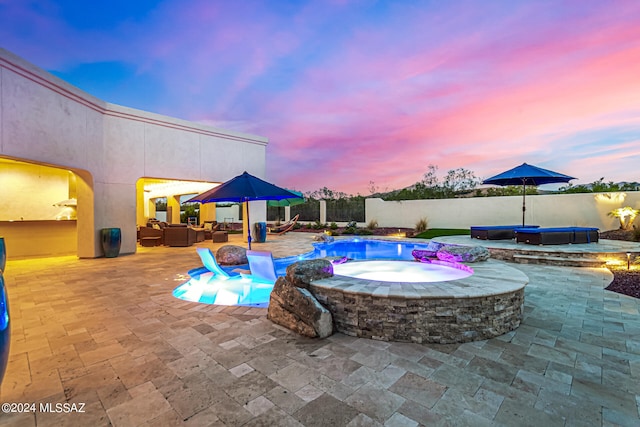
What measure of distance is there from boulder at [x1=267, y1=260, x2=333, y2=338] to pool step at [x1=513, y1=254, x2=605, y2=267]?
645 centimetres

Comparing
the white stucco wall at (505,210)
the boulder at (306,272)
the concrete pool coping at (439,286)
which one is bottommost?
the concrete pool coping at (439,286)

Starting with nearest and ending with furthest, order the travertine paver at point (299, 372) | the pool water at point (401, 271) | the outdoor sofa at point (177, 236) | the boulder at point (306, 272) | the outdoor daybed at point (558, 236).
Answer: the travertine paver at point (299, 372)
the boulder at point (306, 272)
the pool water at point (401, 271)
the outdoor daybed at point (558, 236)
the outdoor sofa at point (177, 236)

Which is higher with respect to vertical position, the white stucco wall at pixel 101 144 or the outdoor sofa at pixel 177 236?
the white stucco wall at pixel 101 144

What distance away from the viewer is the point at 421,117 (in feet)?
41.2

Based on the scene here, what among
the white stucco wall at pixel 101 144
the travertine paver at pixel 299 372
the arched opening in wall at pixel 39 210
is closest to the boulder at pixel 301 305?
the travertine paver at pixel 299 372

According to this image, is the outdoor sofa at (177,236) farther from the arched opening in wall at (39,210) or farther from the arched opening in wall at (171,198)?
the arched opening in wall at (39,210)

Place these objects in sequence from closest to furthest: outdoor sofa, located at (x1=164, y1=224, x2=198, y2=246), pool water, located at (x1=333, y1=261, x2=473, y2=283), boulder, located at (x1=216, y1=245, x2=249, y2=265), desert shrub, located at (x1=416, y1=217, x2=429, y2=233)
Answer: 1. pool water, located at (x1=333, y1=261, x2=473, y2=283)
2. boulder, located at (x1=216, y1=245, x2=249, y2=265)
3. outdoor sofa, located at (x1=164, y1=224, x2=198, y2=246)
4. desert shrub, located at (x1=416, y1=217, x2=429, y2=233)

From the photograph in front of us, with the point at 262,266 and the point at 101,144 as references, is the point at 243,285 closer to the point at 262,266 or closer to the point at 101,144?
the point at 262,266

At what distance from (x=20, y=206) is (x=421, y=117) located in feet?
51.5

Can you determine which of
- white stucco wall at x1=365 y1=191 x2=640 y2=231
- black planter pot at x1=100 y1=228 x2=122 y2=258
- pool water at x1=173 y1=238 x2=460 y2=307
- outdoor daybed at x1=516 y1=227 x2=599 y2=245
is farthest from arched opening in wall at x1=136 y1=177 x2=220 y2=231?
white stucco wall at x1=365 y1=191 x2=640 y2=231

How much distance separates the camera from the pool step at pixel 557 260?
23.0 ft

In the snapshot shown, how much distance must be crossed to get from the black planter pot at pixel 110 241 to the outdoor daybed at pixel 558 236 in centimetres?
1267

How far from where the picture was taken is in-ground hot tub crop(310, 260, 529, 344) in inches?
121

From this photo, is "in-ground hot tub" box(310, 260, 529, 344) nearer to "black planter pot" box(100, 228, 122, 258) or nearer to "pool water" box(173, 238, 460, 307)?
"pool water" box(173, 238, 460, 307)
